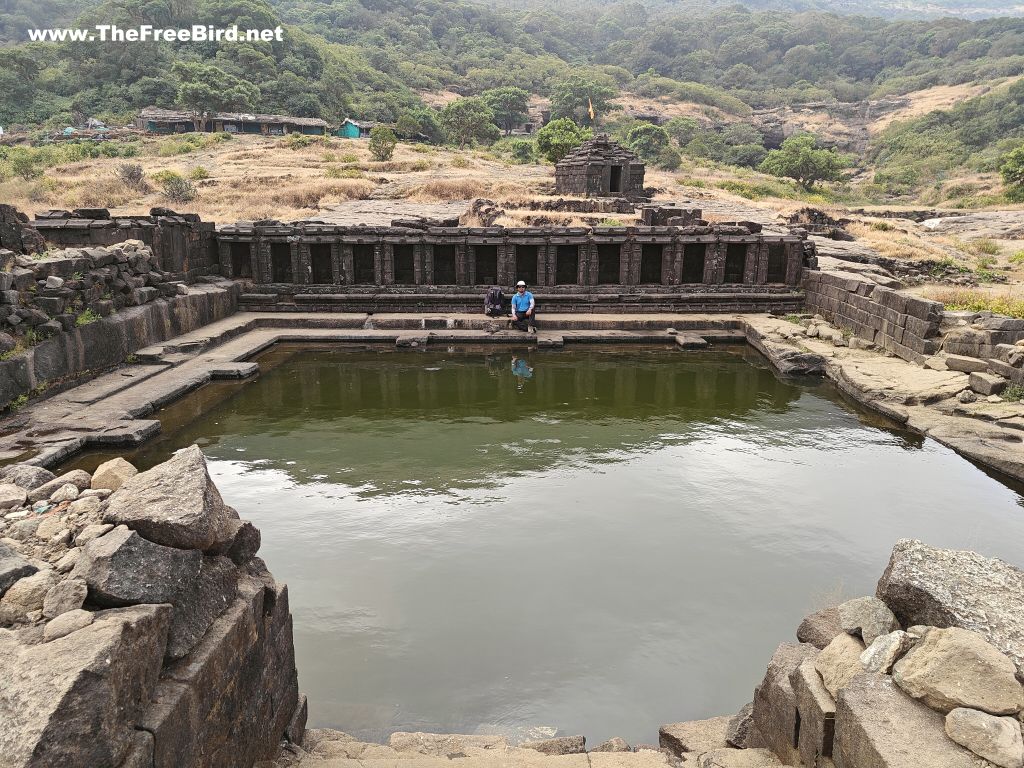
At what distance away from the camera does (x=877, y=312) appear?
14844 millimetres

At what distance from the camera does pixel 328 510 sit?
8062 millimetres

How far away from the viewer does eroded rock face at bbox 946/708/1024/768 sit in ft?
9.14

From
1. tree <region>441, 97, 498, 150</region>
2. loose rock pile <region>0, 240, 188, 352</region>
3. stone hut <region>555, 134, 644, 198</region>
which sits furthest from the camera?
tree <region>441, 97, 498, 150</region>

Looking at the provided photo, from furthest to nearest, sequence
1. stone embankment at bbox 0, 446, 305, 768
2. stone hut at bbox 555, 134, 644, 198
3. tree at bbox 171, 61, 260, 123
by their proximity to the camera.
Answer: tree at bbox 171, 61, 260, 123 < stone hut at bbox 555, 134, 644, 198 < stone embankment at bbox 0, 446, 305, 768

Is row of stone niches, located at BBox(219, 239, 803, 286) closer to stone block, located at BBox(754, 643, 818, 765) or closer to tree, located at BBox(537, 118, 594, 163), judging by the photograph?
stone block, located at BBox(754, 643, 818, 765)

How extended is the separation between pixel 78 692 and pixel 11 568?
1.04m

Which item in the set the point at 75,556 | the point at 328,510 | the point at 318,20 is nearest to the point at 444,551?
the point at 328,510

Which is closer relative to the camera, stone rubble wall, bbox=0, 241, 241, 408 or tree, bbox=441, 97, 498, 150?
stone rubble wall, bbox=0, 241, 241, 408

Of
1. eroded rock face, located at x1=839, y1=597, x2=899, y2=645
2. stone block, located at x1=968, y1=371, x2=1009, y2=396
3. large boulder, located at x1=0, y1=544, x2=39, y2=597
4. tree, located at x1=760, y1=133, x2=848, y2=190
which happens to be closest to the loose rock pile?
large boulder, located at x1=0, y1=544, x2=39, y2=597

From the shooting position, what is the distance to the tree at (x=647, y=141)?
6556cm

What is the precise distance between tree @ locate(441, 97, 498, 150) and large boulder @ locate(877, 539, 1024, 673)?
2736 inches

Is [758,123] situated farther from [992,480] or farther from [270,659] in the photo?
[270,659]

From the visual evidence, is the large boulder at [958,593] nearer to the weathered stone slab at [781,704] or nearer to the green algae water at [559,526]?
the weathered stone slab at [781,704]
